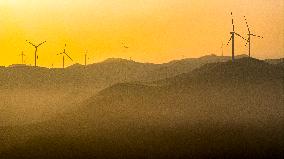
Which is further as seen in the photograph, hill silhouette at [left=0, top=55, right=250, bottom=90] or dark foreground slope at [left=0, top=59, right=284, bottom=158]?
hill silhouette at [left=0, top=55, right=250, bottom=90]

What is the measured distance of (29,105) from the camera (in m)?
133

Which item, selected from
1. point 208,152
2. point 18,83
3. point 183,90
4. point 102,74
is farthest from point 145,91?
point 102,74

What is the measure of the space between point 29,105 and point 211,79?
56.9m

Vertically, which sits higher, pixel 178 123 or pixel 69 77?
pixel 69 77

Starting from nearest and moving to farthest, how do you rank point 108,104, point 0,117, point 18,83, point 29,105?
point 108,104 → point 0,117 → point 29,105 → point 18,83

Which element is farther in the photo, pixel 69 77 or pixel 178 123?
pixel 69 77

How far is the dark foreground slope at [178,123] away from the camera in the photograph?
6544 centimetres

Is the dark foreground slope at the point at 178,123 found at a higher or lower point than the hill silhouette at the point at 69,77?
lower

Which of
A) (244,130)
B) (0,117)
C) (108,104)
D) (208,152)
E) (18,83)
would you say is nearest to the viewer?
(208,152)

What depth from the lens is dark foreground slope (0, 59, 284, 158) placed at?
65438 mm

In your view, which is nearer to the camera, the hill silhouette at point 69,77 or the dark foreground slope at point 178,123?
the dark foreground slope at point 178,123

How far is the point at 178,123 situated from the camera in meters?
75.5

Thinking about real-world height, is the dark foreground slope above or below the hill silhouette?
below

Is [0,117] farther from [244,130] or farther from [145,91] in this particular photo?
[244,130]
